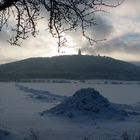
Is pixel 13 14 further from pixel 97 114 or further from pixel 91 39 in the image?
pixel 97 114

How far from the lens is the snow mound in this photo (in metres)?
17.0

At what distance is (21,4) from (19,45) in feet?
3.56

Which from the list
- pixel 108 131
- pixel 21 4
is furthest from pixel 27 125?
pixel 21 4

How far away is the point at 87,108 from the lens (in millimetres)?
17297

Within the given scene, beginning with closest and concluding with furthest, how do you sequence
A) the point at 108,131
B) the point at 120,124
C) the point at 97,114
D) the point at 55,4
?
1. the point at 55,4
2. the point at 108,131
3. the point at 120,124
4. the point at 97,114

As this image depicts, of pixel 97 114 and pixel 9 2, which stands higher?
pixel 9 2

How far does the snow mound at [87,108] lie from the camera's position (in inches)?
669

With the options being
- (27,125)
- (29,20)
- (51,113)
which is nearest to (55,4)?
(29,20)

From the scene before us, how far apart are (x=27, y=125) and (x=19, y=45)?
386 centimetres

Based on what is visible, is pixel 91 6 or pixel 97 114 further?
pixel 97 114

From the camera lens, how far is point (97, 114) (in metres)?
17.1

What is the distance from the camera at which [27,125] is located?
13906 mm

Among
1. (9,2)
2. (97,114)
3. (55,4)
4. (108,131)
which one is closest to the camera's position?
(9,2)

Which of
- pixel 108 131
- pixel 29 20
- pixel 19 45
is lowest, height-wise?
pixel 108 131
